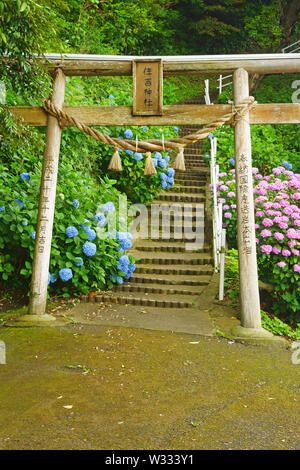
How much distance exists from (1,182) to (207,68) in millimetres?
2982

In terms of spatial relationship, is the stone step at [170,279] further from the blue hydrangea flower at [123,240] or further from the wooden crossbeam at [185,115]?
the wooden crossbeam at [185,115]

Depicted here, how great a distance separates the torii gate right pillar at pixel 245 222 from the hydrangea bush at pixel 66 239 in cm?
175

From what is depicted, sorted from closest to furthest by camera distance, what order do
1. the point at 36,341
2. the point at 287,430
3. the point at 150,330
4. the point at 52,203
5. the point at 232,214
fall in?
the point at 287,430 < the point at 36,341 < the point at 150,330 < the point at 52,203 < the point at 232,214

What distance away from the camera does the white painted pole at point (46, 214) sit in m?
5.13

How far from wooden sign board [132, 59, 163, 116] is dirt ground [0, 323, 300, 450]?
2.47 metres

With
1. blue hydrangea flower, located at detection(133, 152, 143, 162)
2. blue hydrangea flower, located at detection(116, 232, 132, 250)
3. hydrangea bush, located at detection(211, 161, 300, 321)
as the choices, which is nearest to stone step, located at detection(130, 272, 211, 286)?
blue hydrangea flower, located at detection(116, 232, 132, 250)

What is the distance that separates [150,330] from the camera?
4883mm

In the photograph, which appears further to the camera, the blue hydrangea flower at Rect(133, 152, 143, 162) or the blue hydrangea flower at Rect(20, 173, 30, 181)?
the blue hydrangea flower at Rect(133, 152, 143, 162)

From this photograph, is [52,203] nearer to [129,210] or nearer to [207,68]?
[207,68]

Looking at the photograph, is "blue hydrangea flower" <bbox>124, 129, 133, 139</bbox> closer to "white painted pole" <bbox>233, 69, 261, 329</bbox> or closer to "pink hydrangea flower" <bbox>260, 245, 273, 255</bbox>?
"white painted pole" <bbox>233, 69, 261, 329</bbox>

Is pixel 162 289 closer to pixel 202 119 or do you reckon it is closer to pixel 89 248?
pixel 89 248

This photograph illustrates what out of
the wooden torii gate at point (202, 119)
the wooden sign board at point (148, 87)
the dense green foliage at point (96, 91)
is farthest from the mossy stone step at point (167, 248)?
the wooden sign board at point (148, 87)

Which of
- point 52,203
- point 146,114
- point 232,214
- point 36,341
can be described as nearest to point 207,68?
point 146,114

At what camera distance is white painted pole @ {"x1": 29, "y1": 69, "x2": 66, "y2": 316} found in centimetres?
513
